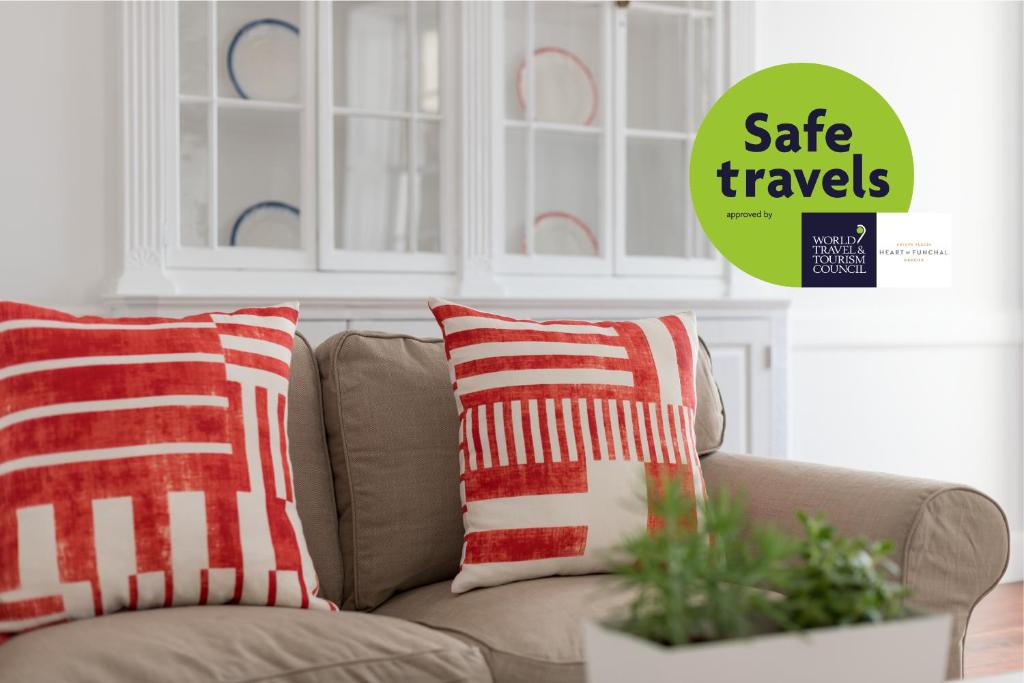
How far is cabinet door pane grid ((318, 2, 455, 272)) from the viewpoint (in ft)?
10.4

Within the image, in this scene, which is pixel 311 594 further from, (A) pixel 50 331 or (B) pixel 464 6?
(B) pixel 464 6

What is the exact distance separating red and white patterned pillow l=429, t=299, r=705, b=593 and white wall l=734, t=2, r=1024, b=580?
6.19ft

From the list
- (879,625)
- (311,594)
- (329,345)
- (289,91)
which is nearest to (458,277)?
(289,91)

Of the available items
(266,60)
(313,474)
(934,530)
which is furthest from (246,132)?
(934,530)

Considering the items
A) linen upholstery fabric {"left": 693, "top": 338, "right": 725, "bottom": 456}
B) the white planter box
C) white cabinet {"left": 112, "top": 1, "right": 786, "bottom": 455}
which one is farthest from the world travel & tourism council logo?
the white planter box

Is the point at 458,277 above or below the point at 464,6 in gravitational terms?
below

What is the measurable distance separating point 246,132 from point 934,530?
6.92 feet

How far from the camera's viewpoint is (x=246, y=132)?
3102 mm

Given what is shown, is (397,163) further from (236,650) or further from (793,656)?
(793,656)

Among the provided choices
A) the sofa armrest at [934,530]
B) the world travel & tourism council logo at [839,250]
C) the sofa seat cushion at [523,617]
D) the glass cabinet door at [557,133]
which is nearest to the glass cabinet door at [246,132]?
the glass cabinet door at [557,133]

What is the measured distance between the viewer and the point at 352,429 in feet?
5.98

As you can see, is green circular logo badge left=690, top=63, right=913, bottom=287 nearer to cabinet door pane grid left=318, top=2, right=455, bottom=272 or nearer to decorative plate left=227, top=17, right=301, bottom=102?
cabinet door pane grid left=318, top=2, right=455, bottom=272

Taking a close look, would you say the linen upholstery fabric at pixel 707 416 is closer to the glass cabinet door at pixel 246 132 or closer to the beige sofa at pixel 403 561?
the beige sofa at pixel 403 561

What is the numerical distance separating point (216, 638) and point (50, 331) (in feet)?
1.61
